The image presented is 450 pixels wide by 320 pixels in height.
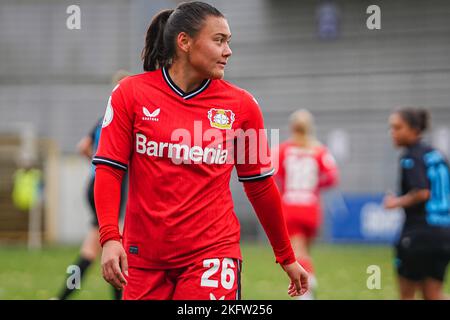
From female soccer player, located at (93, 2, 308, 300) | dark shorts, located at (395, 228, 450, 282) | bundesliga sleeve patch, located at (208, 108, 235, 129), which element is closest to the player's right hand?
female soccer player, located at (93, 2, 308, 300)

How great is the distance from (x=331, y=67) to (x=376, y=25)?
17.1m

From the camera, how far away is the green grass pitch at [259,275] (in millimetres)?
8922

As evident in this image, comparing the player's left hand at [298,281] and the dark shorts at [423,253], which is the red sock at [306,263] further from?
the player's left hand at [298,281]

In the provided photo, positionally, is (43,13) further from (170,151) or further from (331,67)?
(170,151)

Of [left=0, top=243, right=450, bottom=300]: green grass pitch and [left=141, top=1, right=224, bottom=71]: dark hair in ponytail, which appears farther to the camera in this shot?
[left=0, top=243, right=450, bottom=300]: green grass pitch

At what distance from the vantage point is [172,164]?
11.8ft

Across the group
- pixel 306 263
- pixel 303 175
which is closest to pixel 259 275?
pixel 303 175

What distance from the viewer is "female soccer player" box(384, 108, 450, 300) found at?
20.7 feet

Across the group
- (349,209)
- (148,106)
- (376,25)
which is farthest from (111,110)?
(349,209)

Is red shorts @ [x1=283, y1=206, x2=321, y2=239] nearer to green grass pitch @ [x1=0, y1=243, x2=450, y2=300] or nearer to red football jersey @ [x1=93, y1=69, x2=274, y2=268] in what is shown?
green grass pitch @ [x1=0, y1=243, x2=450, y2=300]

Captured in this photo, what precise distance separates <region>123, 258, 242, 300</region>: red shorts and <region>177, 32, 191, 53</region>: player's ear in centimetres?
99
